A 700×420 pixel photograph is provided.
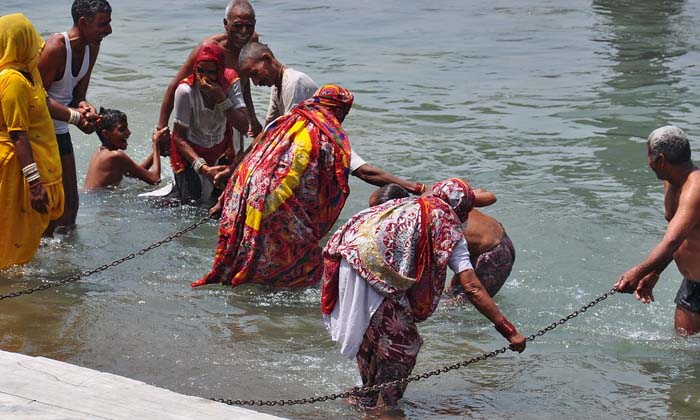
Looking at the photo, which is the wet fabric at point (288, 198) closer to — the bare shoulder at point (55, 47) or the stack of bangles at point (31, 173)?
the stack of bangles at point (31, 173)

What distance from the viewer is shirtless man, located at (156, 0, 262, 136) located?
8.80 meters

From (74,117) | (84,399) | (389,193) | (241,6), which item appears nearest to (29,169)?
(74,117)

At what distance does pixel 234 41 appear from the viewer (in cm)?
892

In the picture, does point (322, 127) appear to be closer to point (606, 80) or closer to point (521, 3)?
point (606, 80)

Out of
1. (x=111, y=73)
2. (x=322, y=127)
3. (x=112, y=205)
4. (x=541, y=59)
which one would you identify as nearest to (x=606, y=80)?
(x=541, y=59)

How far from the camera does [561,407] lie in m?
6.20

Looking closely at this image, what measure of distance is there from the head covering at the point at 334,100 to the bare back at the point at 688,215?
1.97 meters

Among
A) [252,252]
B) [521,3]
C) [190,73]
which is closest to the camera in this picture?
[252,252]

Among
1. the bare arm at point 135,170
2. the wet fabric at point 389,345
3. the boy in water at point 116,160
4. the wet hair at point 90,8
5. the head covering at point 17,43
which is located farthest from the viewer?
the bare arm at point 135,170

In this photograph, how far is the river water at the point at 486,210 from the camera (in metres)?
6.48

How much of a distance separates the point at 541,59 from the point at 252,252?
35.1 feet

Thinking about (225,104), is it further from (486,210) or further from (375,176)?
(486,210)

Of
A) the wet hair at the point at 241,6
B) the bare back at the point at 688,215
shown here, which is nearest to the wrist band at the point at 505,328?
the bare back at the point at 688,215

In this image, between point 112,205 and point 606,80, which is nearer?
point 112,205
